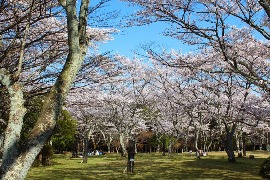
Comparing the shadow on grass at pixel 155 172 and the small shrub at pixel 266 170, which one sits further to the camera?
the shadow on grass at pixel 155 172

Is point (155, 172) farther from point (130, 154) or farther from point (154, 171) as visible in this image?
point (130, 154)

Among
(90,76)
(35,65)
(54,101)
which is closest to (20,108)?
(54,101)

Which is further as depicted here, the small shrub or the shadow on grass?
the shadow on grass

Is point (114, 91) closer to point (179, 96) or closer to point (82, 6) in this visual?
point (179, 96)

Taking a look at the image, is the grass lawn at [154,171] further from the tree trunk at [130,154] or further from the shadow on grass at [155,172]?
the tree trunk at [130,154]

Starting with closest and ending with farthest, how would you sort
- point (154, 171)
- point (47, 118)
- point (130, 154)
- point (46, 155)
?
point (47, 118)
point (130, 154)
point (154, 171)
point (46, 155)

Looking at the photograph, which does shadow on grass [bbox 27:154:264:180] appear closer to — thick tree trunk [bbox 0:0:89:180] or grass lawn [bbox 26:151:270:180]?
grass lawn [bbox 26:151:270:180]

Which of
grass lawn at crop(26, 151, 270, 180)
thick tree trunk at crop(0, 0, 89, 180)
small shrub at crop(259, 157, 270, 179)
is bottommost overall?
grass lawn at crop(26, 151, 270, 180)

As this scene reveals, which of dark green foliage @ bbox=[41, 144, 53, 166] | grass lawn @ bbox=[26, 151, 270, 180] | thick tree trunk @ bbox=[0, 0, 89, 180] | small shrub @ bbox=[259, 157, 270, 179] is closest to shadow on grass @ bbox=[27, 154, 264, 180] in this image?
grass lawn @ bbox=[26, 151, 270, 180]

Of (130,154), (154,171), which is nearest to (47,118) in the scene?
(130,154)

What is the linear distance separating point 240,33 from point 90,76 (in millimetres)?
7167

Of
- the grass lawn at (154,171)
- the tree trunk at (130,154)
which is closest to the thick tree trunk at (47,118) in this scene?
the grass lawn at (154,171)

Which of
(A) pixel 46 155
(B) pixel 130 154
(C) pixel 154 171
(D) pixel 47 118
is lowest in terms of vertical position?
(C) pixel 154 171

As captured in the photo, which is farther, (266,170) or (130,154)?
(130,154)
